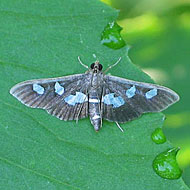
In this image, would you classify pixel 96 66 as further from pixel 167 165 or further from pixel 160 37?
pixel 160 37

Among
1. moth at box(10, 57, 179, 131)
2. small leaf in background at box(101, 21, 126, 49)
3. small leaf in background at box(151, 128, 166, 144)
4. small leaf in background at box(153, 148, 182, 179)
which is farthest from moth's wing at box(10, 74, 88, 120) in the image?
small leaf in background at box(153, 148, 182, 179)

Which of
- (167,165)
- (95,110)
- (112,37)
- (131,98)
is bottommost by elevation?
(167,165)

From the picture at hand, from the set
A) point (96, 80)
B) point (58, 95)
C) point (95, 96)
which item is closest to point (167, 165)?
point (95, 96)

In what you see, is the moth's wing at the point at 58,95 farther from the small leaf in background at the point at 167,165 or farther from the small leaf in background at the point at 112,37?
the small leaf in background at the point at 167,165

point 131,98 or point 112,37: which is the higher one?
point 112,37

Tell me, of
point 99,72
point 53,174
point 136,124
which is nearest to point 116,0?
point 99,72

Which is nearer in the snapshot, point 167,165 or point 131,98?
point 167,165

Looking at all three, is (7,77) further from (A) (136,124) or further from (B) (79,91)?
(A) (136,124)
